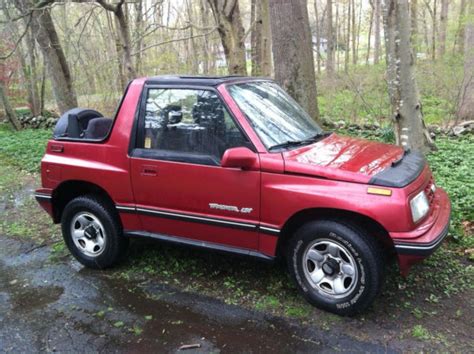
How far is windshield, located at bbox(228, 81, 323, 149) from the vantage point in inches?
147

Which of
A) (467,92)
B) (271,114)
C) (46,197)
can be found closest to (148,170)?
(271,114)

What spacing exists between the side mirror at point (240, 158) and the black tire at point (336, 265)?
68cm

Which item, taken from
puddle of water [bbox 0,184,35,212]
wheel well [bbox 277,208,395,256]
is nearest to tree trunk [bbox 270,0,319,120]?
wheel well [bbox 277,208,395,256]

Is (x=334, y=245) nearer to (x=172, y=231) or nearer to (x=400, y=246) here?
(x=400, y=246)

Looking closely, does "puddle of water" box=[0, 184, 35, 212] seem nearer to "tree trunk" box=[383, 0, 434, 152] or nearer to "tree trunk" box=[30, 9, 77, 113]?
"tree trunk" box=[30, 9, 77, 113]

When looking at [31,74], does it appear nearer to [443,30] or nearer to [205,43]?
[205,43]

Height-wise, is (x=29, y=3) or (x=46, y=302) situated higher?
(x=29, y=3)

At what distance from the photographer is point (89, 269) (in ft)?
15.3

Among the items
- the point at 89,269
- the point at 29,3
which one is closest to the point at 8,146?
the point at 29,3

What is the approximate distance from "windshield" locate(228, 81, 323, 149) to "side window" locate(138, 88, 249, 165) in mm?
189

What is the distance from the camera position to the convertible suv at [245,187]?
3.26 m

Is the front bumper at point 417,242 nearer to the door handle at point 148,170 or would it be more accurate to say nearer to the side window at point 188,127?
the side window at point 188,127

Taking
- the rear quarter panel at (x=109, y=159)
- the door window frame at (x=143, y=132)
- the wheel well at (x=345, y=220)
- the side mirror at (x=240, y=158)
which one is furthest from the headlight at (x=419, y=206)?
the rear quarter panel at (x=109, y=159)

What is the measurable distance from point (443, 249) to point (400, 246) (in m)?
1.63
